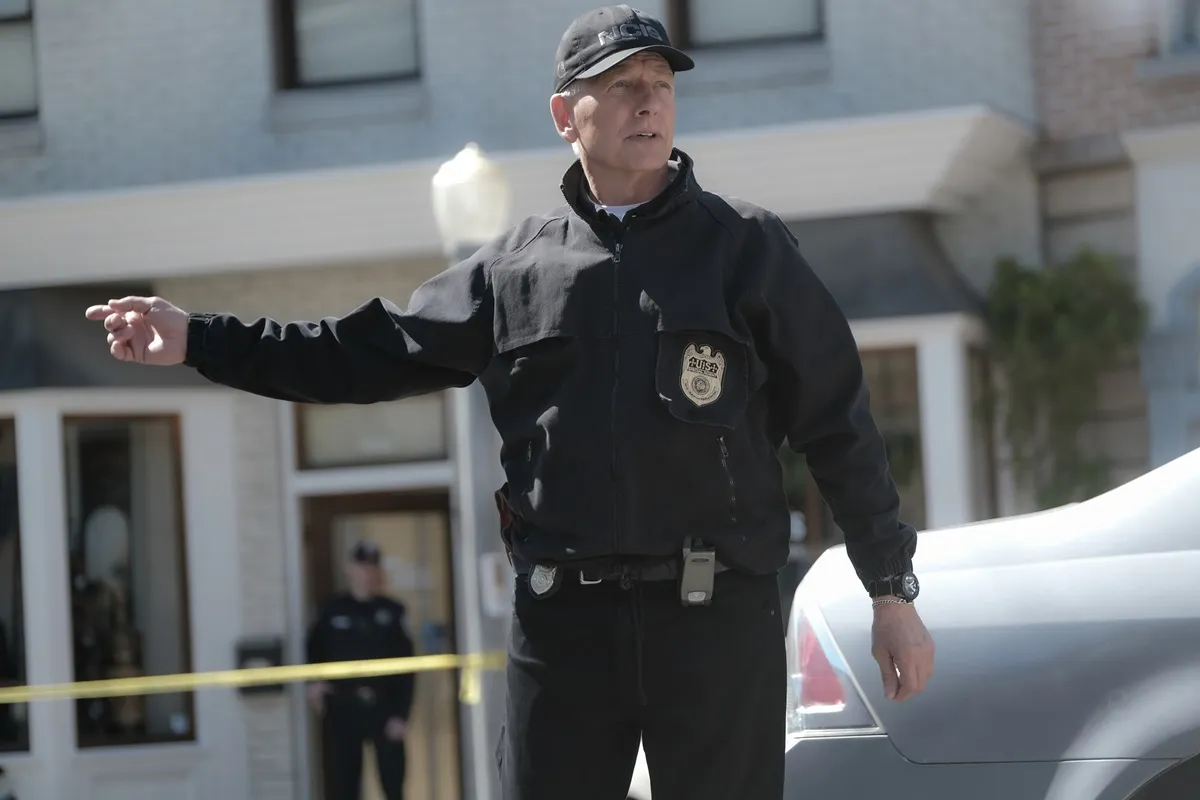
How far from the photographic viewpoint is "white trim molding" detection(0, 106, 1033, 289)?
9.12 metres

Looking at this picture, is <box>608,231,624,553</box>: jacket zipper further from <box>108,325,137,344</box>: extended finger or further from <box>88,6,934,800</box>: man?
<box>108,325,137,344</box>: extended finger

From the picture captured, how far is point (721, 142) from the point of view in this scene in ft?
30.3

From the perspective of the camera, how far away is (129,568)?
10.8m

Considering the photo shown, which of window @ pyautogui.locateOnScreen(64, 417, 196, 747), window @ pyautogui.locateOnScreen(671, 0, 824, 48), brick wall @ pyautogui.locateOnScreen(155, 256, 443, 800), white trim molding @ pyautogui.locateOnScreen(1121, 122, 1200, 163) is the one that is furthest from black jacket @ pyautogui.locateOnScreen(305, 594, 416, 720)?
white trim molding @ pyautogui.locateOnScreen(1121, 122, 1200, 163)

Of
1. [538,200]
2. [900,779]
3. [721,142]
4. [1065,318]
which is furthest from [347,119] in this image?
[900,779]

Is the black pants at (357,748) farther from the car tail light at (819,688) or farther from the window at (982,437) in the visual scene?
the car tail light at (819,688)

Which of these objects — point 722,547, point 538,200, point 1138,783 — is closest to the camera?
point 722,547

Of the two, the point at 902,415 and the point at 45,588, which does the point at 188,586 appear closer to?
the point at 45,588

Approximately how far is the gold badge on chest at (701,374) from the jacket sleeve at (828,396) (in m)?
0.11

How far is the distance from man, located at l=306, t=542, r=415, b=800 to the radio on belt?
23.1ft

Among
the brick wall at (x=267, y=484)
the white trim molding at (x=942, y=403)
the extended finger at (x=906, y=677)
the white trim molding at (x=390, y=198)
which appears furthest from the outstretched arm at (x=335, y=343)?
the brick wall at (x=267, y=484)

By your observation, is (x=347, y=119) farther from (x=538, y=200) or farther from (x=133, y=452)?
(x=133, y=452)

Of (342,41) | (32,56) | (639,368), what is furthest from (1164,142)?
(639,368)

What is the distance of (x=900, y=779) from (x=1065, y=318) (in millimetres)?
5930
